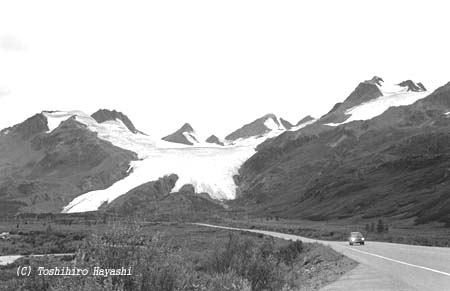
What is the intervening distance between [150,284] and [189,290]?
4.68 feet

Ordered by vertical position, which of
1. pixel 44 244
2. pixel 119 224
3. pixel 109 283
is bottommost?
pixel 44 244

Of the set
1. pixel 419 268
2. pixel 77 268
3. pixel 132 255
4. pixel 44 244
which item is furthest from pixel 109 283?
pixel 44 244

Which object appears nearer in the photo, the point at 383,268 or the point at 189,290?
the point at 189,290

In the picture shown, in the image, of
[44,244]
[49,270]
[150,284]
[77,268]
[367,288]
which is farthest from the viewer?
[44,244]

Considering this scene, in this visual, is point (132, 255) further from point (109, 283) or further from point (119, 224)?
point (109, 283)

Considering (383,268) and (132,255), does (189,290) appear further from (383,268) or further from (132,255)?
(383,268)

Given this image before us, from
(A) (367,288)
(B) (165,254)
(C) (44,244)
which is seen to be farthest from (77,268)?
(C) (44,244)

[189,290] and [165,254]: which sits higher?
[165,254]

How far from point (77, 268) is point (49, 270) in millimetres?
4535

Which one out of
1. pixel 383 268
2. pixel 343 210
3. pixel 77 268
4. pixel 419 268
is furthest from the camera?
pixel 343 210

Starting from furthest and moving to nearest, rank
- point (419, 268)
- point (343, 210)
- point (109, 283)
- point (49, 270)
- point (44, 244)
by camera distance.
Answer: point (343, 210), point (44, 244), point (419, 268), point (49, 270), point (109, 283)

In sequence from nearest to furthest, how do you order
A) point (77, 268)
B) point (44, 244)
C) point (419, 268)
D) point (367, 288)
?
point (77, 268)
point (367, 288)
point (419, 268)
point (44, 244)

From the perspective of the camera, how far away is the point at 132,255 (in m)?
15.1

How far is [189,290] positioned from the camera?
15.7 meters
